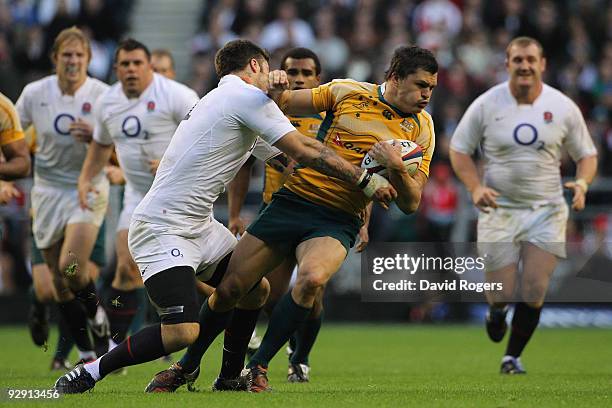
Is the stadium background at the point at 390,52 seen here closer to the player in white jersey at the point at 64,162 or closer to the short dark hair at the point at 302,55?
the player in white jersey at the point at 64,162

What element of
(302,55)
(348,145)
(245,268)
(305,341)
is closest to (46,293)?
(305,341)

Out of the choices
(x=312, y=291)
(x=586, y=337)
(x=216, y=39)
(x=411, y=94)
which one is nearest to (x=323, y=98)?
(x=411, y=94)

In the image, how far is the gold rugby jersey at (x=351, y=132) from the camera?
8664mm

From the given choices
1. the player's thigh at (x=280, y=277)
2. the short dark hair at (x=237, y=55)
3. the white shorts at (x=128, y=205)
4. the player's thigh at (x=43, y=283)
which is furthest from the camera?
the player's thigh at (x=43, y=283)

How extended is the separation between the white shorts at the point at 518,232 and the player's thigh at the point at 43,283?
443 cm

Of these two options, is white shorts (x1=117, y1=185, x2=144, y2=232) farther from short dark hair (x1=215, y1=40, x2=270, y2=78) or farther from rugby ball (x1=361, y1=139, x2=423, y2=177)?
rugby ball (x1=361, y1=139, x2=423, y2=177)

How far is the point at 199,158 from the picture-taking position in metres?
8.01

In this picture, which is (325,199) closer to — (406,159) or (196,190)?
(406,159)

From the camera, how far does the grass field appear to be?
307 inches

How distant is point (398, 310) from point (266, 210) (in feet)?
37.1

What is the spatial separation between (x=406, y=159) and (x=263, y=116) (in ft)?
3.85

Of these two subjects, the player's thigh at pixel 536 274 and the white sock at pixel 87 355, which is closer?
the white sock at pixel 87 355

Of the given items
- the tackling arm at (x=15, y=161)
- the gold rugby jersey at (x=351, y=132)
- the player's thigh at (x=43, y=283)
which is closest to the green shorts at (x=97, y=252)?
the player's thigh at (x=43, y=283)

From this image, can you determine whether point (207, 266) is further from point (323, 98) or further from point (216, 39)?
point (216, 39)
